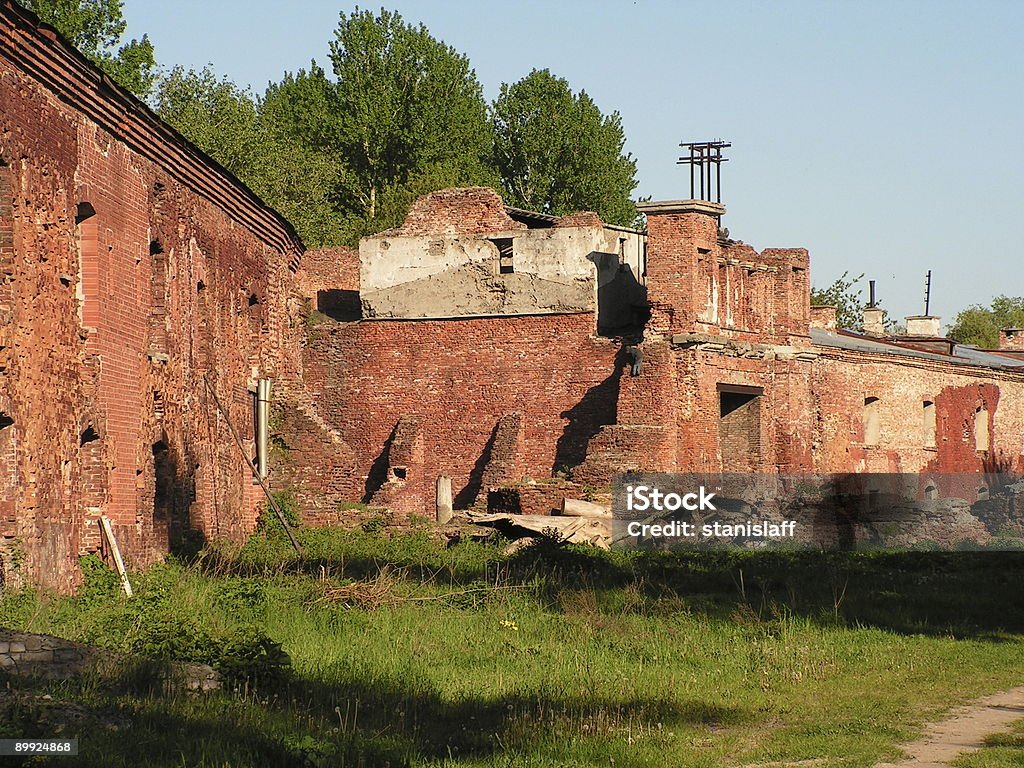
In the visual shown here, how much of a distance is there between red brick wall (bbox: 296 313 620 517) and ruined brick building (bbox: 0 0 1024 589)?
0.05m

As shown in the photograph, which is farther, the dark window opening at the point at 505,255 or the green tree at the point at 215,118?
the green tree at the point at 215,118

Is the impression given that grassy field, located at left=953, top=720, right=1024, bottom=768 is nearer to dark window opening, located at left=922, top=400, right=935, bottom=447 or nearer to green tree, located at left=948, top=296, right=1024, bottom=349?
dark window opening, located at left=922, top=400, right=935, bottom=447

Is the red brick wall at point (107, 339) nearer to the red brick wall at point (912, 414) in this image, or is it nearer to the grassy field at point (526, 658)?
the grassy field at point (526, 658)

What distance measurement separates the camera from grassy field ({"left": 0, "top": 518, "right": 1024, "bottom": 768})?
9.56 meters

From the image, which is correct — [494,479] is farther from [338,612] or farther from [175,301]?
[338,612]

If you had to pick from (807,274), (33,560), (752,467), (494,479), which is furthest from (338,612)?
(807,274)

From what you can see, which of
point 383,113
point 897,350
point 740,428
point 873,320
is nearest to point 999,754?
point 740,428

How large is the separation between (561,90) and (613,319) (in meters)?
31.2

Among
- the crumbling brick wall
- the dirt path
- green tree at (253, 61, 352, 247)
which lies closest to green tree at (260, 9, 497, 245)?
green tree at (253, 61, 352, 247)

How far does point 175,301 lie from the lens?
2023 cm

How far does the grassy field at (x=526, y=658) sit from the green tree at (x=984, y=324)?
58833mm

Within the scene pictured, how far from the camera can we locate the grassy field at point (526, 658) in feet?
31.4

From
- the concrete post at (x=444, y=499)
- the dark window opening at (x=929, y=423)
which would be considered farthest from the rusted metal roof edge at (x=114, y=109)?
the dark window opening at (x=929, y=423)

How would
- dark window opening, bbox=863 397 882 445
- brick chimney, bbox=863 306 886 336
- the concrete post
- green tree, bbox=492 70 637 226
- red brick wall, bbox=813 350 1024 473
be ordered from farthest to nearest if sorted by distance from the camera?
green tree, bbox=492 70 637 226 → brick chimney, bbox=863 306 886 336 → dark window opening, bbox=863 397 882 445 → red brick wall, bbox=813 350 1024 473 → the concrete post
